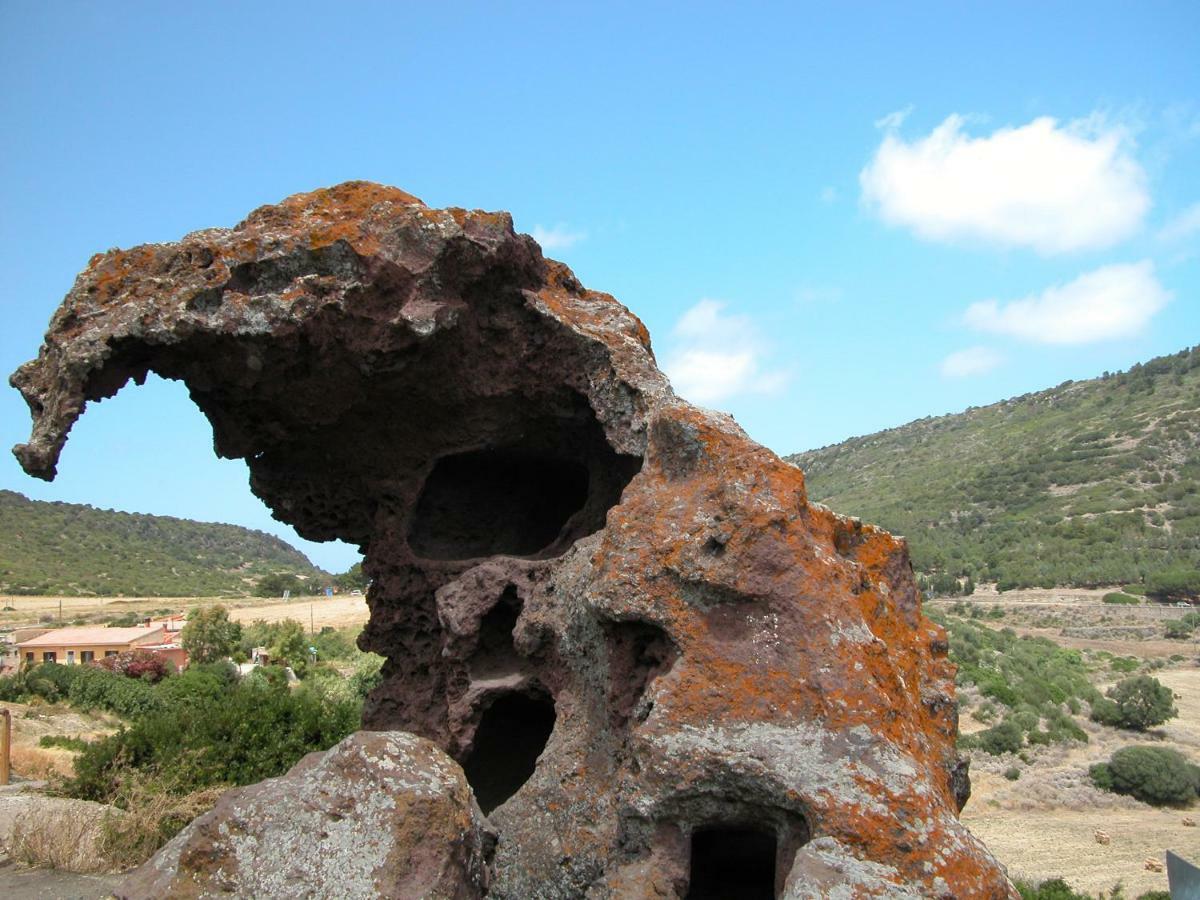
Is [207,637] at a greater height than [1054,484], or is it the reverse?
[1054,484]

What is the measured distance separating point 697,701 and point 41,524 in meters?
106

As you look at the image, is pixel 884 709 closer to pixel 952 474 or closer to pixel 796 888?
pixel 796 888

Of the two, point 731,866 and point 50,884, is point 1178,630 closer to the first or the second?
point 731,866

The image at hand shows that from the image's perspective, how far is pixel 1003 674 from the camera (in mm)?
35812

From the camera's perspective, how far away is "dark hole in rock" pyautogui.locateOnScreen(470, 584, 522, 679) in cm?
766

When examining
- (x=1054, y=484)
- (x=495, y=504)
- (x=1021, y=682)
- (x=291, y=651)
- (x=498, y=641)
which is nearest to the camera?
(x=498, y=641)

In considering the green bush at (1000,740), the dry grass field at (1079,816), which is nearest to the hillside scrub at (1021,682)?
the green bush at (1000,740)

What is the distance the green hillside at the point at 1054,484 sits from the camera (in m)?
53.6

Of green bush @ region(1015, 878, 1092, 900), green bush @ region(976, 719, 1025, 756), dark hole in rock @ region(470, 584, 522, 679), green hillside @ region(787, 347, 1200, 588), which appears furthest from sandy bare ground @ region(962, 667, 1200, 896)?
green hillside @ region(787, 347, 1200, 588)

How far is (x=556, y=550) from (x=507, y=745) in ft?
5.84

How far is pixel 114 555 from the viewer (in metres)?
94.4

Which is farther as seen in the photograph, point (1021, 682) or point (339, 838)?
point (1021, 682)

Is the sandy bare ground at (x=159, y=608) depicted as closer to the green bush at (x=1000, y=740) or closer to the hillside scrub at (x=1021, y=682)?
the hillside scrub at (x=1021, y=682)

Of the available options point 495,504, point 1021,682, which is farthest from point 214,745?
point 1021,682
